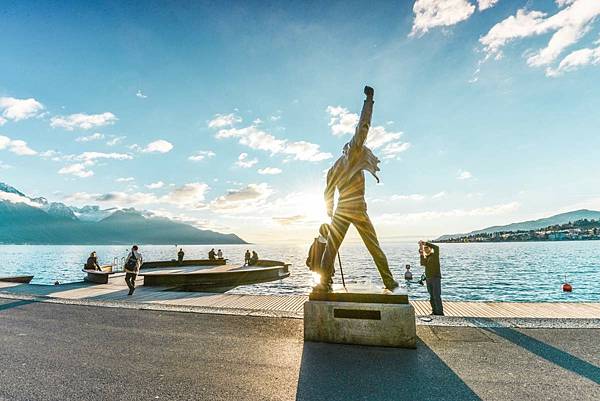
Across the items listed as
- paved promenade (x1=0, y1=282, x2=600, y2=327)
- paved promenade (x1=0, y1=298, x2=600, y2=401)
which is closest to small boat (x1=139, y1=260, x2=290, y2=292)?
paved promenade (x1=0, y1=282, x2=600, y2=327)

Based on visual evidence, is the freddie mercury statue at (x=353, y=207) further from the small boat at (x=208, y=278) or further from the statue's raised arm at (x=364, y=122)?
the small boat at (x=208, y=278)

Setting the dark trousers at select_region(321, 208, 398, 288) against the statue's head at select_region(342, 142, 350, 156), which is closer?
the dark trousers at select_region(321, 208, 398, 288)

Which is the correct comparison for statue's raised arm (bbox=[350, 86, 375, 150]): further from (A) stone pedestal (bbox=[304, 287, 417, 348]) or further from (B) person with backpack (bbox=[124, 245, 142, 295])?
(B) person with backpack (bbox=[124, 245, 142, 295])

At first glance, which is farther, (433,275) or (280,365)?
(433,275)

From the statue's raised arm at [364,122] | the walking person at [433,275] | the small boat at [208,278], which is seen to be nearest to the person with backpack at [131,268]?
the small boat at [208,278]

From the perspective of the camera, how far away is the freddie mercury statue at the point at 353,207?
6.39 meters

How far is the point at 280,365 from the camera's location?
15.5 feet

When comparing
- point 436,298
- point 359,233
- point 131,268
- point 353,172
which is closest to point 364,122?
point 353,172

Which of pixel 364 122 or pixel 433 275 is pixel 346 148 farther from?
pixel 433 275

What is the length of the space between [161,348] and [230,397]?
97.5 inches

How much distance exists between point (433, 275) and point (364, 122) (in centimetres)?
522

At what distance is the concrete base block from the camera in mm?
5410

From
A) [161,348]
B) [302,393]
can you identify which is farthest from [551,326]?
[161,348]

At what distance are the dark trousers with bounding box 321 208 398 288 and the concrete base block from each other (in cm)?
85
